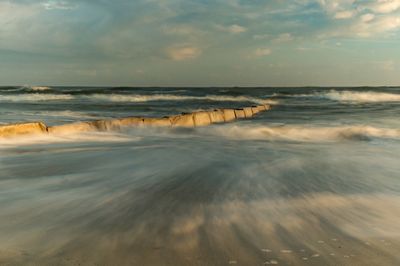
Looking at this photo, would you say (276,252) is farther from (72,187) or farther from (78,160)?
(78,160)

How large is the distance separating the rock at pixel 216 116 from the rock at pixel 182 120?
1.40m

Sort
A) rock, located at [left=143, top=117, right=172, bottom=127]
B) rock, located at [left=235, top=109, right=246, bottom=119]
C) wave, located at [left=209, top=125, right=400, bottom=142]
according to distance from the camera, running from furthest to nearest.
A: rock, located at [left=235, top=109, right=246, bottom=119] < rock, located at [left=143, top=117, right=172, bottom=127] < wave, located at [left=209, top=125, right=400, bottom=142]

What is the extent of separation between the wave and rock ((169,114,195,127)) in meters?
0.91

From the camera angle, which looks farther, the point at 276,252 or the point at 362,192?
the point at 362,192

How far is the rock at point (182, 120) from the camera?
1081 centimetres

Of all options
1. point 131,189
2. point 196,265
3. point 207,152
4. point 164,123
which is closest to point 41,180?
point 131,189

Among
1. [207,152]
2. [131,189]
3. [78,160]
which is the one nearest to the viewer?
[131,189]

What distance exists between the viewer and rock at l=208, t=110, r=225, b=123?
12.9m

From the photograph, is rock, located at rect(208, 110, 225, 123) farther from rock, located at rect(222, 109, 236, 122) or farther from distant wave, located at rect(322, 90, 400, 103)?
distant wave, located at rect(322, 90, 400, 103)

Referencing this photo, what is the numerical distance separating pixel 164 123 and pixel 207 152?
156 inches

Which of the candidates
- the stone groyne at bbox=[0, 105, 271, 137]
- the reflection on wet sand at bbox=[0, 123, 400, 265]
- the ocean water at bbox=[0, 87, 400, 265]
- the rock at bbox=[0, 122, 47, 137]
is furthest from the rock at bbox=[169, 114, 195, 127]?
the reflection on wet sand at bbox=[0, 123, 400, 265]

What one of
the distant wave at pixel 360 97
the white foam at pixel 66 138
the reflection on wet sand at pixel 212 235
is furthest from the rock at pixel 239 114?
the distant wave at pixel 360 97

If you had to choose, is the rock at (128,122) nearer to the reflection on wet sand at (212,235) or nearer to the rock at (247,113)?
the reflection on wet sand at (212,235)

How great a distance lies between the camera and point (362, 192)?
3824 mm
